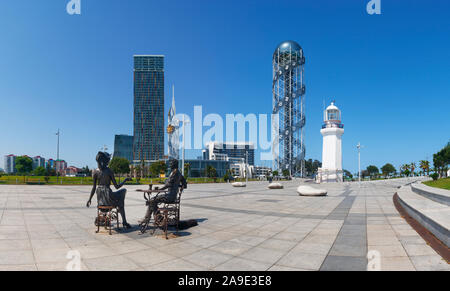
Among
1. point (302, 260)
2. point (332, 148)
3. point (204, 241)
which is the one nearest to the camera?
point (302, 260)

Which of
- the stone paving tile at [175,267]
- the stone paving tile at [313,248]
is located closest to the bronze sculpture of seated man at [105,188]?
the stone paving tile at [175,267]

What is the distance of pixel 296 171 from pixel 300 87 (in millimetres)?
36368

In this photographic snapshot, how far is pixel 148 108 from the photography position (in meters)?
180

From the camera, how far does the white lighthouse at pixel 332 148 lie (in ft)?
188

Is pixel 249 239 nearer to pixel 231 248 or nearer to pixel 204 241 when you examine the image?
pixel 231 248

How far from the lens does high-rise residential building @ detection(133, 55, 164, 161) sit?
176250mm

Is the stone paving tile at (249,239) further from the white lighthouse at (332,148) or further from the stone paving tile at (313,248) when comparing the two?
the white lighthouse at (332,148)

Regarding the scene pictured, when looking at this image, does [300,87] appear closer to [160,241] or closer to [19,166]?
[160,241]

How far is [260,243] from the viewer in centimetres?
558

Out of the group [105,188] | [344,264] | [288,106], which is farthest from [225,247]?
[288,106]

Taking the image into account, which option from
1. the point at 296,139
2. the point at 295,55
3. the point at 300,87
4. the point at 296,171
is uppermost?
the point at 295,55

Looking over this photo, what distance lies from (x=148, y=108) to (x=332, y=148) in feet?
502

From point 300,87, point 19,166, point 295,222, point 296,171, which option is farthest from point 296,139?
point 19,166

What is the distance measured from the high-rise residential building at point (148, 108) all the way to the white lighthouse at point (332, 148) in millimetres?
140022
